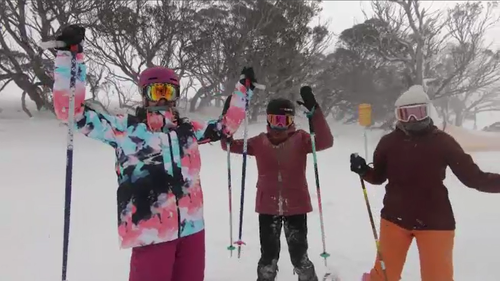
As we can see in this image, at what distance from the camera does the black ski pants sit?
3291 millimetres

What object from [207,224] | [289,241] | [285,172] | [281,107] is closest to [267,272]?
[289,241]

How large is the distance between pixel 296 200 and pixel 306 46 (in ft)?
63.4

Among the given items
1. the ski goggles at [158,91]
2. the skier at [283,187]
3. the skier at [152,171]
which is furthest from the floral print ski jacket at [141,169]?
the skier at [283,187]

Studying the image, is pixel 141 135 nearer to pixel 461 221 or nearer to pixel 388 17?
pixel 461 221

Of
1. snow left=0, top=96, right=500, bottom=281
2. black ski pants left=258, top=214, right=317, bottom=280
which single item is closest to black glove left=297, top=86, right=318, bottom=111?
black ski pants left=258, top=214, right=317, bottom=280

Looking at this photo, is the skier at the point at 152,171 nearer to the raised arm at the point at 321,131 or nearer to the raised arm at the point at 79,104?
the raised arm at the point at 79,104

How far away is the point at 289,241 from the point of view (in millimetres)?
3314

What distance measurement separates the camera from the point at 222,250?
15.5 feet

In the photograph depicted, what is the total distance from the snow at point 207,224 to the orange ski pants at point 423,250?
1196mm

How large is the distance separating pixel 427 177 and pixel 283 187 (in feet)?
3.50

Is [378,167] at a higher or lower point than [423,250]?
higher

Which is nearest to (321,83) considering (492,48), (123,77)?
(492,48)

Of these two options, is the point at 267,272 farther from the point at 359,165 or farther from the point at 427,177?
the point at 427,177

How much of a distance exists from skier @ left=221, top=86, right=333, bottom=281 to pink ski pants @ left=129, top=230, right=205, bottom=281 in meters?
1.11
